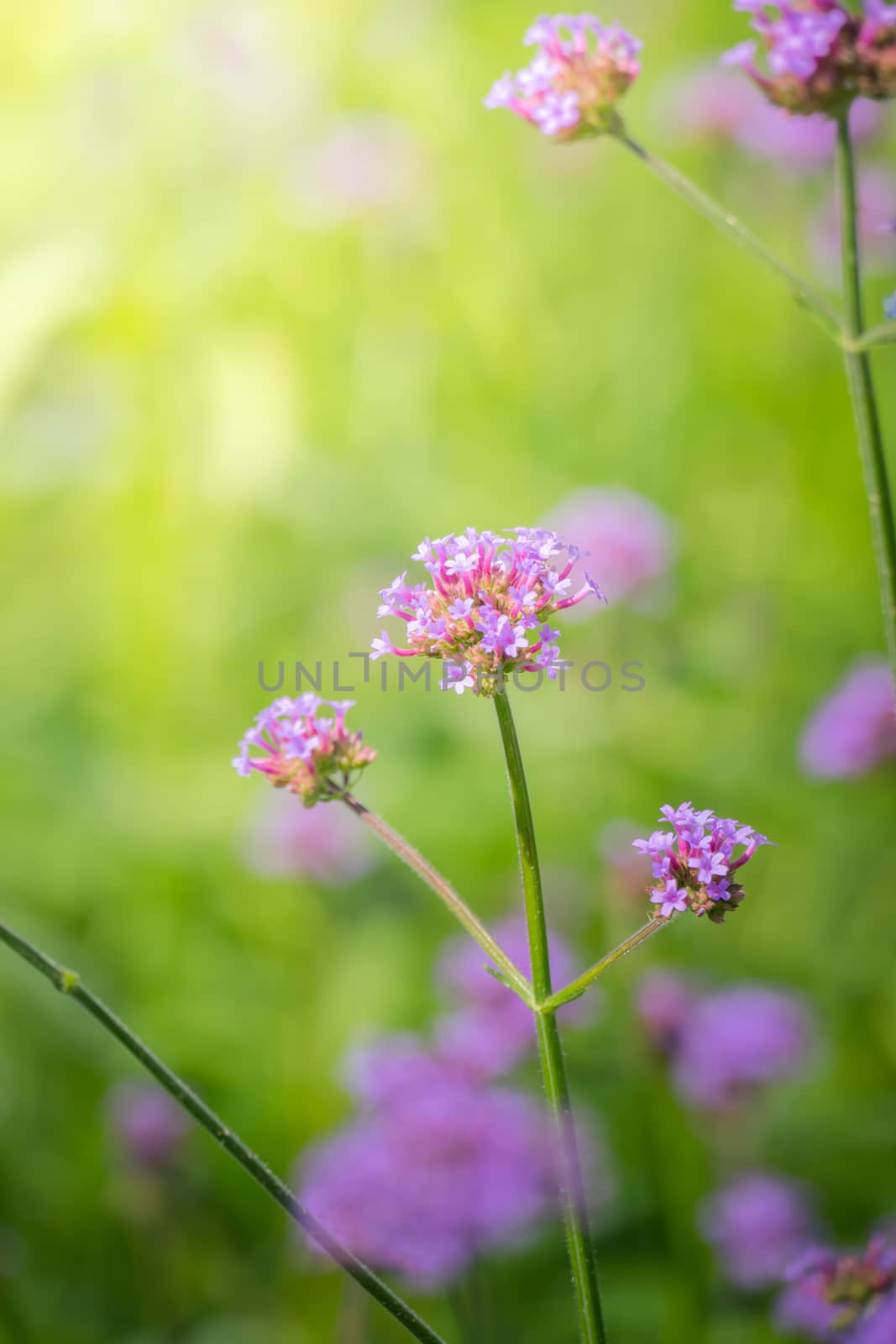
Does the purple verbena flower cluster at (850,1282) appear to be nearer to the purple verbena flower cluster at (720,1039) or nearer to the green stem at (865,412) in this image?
the green stem at (865,412)

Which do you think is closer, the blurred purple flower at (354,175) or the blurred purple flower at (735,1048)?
the blurred purple flower at (735,1048)

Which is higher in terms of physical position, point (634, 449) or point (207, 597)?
point (634, 449)

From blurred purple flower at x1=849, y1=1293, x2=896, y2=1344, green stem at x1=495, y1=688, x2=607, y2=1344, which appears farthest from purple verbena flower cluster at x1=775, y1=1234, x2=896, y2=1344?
green stem at x1=495, y1=688, x2=607, y2=1344

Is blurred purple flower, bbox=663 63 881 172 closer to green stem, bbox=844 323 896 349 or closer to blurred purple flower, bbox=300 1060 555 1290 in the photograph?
green stem, bbox=844 323 896 349

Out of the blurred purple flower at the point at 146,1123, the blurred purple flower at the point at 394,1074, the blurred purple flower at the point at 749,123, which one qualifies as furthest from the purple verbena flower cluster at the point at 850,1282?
the blurred purple flower at the point at 749,123

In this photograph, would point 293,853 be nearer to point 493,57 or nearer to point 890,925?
point 890,925

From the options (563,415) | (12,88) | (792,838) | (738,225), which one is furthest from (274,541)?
(738,225)

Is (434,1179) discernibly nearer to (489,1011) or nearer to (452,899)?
(489,1011)
